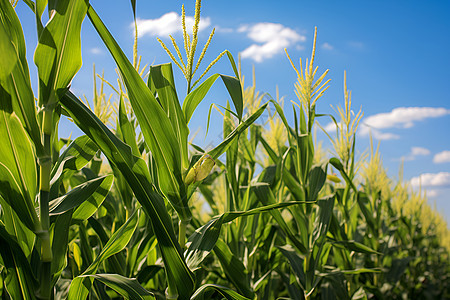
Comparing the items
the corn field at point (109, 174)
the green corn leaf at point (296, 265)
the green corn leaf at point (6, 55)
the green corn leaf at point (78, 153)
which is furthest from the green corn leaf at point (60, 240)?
the green corn leaf at point (296, 265)

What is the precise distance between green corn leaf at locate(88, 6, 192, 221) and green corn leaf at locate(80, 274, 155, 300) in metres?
0.23

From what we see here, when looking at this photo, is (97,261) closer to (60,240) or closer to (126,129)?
(60,240)

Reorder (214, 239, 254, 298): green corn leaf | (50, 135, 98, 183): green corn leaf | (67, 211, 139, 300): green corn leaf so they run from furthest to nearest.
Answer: (214, 239, 254, 298): green corn leaf < (50, 135, 98, 183): green corn leaf < (67, 211, 139, 300): green corn leaf

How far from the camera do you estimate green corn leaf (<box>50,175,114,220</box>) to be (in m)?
0.96

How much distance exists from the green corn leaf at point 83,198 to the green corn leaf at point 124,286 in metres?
0.19

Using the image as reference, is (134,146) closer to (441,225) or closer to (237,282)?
(237,282)

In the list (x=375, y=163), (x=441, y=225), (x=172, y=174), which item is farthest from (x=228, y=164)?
(x=441, y=225)

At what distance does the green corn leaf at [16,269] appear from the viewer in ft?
2.95

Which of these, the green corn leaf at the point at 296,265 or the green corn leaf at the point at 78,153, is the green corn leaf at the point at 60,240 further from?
the green corn leaf at the point at 296,265

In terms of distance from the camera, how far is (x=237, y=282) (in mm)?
1431

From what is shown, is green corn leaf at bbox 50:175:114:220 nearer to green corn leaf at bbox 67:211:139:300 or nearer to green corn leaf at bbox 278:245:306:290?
green corn leaf at bbox 67:211:139:300

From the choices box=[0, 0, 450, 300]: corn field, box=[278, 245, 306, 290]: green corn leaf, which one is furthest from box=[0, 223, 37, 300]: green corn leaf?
box=[278, 245, 306, 290]: green corn leaf

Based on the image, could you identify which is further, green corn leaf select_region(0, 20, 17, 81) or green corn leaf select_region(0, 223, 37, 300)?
green corn leaf select_region(0, 223, 37, 300)

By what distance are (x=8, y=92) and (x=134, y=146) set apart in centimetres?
42
